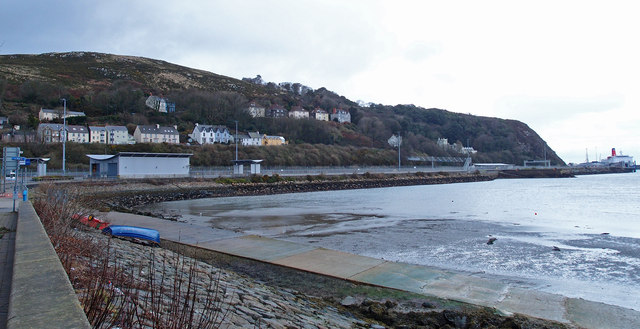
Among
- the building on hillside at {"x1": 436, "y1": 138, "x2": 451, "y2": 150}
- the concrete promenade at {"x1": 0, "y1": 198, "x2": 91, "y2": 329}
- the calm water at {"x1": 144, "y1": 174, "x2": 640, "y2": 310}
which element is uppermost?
the building on hillside at {"x1": 436, "y1": 138, "x2": 451, "y2": 150}

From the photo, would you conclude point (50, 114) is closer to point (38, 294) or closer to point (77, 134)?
point (77, 134)

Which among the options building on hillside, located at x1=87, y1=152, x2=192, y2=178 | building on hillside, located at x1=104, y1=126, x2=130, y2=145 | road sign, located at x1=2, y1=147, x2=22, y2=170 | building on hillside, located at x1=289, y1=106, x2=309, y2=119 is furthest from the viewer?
building on hillside, located at x1=289, y1=106, x2=309, y2=119

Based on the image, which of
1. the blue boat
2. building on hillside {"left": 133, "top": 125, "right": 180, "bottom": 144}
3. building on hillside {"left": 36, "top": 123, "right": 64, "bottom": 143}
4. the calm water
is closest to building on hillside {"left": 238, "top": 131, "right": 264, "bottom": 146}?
building on hillside {"left": 133, "top": 125, "right": 180, "bottom": 144}

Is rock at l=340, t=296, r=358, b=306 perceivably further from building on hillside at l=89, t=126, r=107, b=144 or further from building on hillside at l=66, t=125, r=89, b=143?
building on hillside at l=89, t=126, r=107, b=144

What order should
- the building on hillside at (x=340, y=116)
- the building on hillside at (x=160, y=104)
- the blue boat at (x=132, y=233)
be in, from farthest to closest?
the building on hillside at (x=340, y=116)
the building on hillside at (x=160, y=104)
the blue boat at (x=132, y=233)

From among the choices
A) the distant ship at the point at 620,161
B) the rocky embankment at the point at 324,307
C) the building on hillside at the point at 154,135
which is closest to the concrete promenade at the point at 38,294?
the rocky embankment at the point at 324,307

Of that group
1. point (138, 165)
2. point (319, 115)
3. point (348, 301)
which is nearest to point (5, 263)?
point (348, 301)

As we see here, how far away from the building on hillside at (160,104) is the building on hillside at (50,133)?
36.4 meters

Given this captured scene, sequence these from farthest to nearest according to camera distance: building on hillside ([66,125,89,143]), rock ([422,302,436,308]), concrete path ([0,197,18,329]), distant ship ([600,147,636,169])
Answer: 1. distant ship ([600,147,636,169])
2. building on hillside ([66,125,89,143])
3. rock ([422,302,436,308])
4. concrete path ([0,197,18,329])

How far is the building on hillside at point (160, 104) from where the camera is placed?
115m

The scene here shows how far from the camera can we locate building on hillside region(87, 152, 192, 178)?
4297 cm

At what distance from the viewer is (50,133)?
7356 cm

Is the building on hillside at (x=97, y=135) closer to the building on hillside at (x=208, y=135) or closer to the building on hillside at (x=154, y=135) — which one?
the building on hillside at (x=154, y=135)

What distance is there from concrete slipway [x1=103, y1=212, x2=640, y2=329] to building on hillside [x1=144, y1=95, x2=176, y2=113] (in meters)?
111
